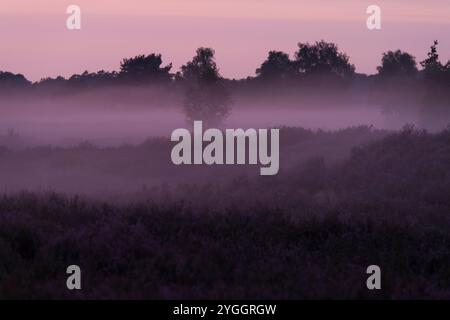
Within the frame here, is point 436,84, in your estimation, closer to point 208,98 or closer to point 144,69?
point 208,98

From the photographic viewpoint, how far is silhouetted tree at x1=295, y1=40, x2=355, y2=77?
68375 millimetres

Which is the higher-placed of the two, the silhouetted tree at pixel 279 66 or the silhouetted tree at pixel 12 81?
the silhouetted tree at pixel 12 81

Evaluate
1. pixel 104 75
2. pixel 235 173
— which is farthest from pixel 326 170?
pixel 104 75

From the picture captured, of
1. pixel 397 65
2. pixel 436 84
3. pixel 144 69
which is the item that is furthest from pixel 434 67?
pixel 144 69

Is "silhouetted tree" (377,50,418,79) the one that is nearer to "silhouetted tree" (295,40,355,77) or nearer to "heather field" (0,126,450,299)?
"silhouetted tree" (295,40,355,77)

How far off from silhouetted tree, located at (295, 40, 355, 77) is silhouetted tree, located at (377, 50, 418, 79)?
4896 millimetres

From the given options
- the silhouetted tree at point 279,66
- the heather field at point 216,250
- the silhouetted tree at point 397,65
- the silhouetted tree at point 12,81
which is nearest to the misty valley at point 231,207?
the heather field at point 216,250

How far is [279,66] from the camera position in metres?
69.3

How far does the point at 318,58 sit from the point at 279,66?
14.2 feet

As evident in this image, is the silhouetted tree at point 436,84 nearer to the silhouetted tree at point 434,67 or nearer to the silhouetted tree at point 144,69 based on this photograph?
the silhouetted tree at point 434,67

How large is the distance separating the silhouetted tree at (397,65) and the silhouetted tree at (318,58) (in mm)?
4896

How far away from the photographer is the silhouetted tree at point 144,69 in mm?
68625

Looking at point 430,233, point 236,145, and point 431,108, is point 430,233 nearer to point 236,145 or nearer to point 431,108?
point 236,145

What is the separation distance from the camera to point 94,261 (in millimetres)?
8031
